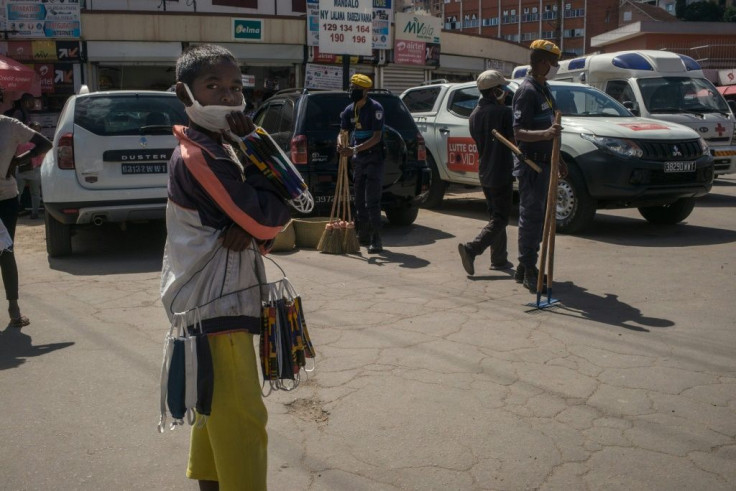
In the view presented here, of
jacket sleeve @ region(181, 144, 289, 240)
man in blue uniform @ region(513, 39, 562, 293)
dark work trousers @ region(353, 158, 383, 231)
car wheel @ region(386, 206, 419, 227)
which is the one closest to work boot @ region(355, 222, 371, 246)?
dark work trousers @ region(353, 158, 383, 231)

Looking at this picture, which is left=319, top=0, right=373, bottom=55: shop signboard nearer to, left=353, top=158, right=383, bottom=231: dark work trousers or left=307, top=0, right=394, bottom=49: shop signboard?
left=353, top=158, right=383, bottom=231: dark work trousers

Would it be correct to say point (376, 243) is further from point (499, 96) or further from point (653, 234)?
point (653, 234)

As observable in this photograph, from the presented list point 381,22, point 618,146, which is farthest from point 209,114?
point 381,22

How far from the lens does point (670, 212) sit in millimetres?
10047

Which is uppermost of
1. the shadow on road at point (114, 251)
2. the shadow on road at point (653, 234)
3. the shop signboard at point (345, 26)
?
the shop signboard at point (345, 26)

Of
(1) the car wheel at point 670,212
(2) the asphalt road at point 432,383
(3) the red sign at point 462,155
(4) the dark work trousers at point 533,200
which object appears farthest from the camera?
(3) the red sign at point 462,155

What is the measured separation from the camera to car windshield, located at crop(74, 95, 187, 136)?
7.94 metres

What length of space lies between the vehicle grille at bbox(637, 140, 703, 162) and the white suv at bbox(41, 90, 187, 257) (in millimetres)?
5344

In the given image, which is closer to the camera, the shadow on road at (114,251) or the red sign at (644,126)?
the shadow on road at (114,251)

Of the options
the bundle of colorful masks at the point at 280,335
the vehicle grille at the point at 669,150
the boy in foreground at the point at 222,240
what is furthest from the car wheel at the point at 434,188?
the boy in foreground at the point at 222,240

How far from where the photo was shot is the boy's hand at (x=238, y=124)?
2.41m

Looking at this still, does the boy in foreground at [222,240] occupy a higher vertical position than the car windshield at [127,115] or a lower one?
lower

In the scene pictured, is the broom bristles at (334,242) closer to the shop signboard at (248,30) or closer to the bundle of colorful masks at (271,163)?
the bundle of colorful masks at (271,163)

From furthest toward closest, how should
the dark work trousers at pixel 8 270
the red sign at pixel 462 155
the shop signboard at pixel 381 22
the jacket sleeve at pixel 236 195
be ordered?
the shop signboard at pixel 381 22, the red sign at pixel 462 155, the dark work trousers at pixel 8 270, the jacket sleeve at pixel 236 195
